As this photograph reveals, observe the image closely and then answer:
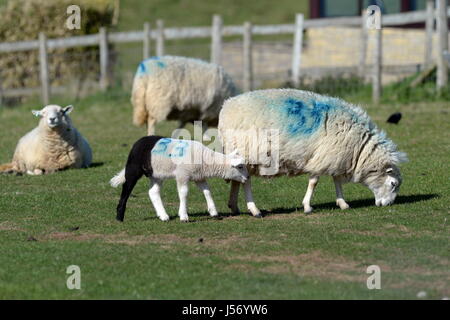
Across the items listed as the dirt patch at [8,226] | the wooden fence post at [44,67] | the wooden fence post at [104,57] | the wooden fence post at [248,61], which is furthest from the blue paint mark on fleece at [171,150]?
the wooden fence post at [44,67]

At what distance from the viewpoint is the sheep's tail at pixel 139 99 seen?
16953 millimetres

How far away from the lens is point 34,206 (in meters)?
11.9

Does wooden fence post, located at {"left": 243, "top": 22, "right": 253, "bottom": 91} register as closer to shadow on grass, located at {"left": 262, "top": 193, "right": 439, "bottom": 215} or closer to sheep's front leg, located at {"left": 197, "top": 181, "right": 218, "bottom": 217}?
shadow on grass, located at {"left": 262, "top": 193, "right": 439, "bottom": 215}

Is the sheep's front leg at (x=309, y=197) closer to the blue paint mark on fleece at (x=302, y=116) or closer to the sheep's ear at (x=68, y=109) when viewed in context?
the blue paint mark on fleece at (x=302, y=116)

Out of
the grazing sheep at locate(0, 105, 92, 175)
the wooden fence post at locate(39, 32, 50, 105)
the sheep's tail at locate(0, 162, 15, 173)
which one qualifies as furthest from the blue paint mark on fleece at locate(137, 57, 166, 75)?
the wooden fence post at locate(39, 32, 50, 105)

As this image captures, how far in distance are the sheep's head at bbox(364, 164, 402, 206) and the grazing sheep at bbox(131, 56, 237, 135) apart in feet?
20.7

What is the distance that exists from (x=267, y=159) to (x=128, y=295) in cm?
333

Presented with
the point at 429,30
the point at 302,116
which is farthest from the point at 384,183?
the point at 429,30

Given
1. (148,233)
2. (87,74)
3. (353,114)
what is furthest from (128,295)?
(87,74)

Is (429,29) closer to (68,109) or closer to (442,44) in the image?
(442,44)

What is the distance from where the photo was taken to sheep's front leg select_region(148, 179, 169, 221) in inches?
414

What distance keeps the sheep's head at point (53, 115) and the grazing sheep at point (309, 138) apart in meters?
4.13

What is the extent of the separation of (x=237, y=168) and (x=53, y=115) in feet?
15.4

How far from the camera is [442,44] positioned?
65.3 feet
